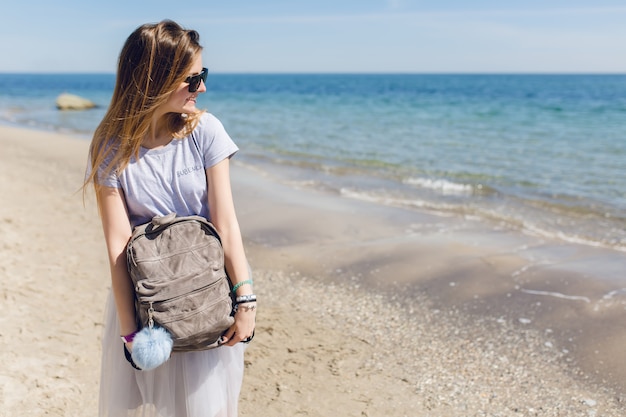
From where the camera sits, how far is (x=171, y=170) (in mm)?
2232

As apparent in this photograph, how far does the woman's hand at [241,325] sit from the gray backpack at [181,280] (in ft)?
0.13

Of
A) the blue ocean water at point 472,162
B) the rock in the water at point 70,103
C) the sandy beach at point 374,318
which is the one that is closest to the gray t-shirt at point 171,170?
the sandy beach at point 374,318

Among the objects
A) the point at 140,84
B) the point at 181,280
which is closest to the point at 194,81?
the point at 140,84

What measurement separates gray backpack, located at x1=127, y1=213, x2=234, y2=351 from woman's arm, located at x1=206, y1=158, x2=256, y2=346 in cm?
7

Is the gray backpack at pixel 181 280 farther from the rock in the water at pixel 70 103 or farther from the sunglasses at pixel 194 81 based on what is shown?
the rock in the water at pixel 70 103

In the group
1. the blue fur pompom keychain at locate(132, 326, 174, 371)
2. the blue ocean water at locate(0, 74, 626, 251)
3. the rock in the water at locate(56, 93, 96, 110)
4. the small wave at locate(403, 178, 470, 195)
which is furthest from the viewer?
the rock in the water at locate(56, 93, 96, 110)

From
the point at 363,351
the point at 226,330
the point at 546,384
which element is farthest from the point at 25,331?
the point at 546,384

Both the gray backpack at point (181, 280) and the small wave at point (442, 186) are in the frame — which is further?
the small wave at point (442, 186)

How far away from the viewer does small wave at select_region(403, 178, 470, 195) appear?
35.7 ft

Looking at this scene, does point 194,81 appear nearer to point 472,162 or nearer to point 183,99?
point 183,99

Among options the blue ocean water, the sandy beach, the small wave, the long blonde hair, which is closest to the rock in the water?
the blue ocean water

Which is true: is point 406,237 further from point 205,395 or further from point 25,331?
point 205,395

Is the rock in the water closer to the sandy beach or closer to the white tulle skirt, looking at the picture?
the sandy beach

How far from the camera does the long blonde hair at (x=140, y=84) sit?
210cm
